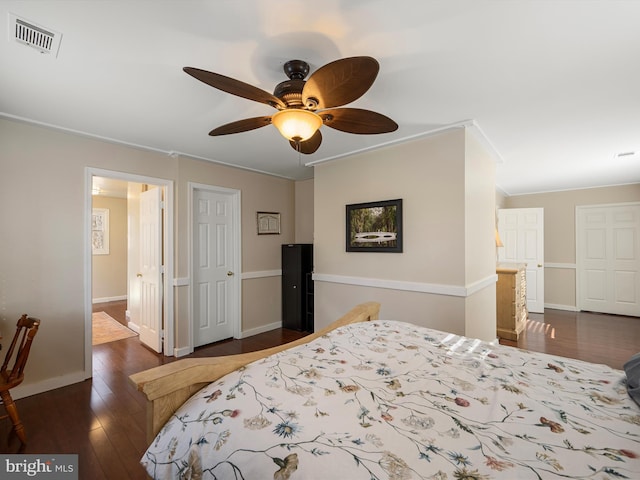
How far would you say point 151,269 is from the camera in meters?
3.61

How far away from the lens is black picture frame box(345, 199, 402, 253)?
10.0 feet

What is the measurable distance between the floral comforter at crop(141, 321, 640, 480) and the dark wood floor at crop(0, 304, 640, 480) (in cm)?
129

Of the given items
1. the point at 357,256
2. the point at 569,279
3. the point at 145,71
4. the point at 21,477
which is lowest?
the point at 21,477

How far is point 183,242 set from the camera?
138 inches

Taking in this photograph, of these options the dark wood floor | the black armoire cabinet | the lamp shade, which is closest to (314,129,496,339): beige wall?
the black armoire cabinet

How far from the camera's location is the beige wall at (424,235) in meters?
2.67

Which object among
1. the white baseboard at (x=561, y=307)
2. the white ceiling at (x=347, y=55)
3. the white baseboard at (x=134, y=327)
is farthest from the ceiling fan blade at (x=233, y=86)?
the white baseboard at (x=561, y=307)

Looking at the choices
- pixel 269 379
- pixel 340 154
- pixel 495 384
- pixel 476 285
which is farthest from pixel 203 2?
pixel 476 285

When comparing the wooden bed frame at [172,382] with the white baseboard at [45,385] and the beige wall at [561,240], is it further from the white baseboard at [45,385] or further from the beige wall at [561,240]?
the beige wall at [561,240]

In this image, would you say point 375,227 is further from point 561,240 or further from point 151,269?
point 561,240

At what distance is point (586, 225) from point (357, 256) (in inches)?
204

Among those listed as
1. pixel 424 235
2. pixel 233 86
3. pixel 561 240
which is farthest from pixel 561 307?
pixel 233 86

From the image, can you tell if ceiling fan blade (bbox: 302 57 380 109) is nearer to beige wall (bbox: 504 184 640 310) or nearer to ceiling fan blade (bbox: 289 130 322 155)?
ceiling fan blade (bbox: 289 130 322 155)

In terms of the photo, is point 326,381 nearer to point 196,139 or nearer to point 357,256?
point 357,256
